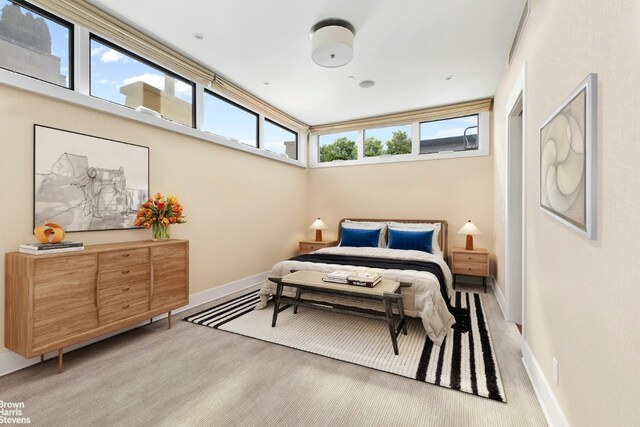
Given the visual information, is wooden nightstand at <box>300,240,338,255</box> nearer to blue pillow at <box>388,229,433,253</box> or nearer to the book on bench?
blue pillow at <box>388,229,433,253</box>

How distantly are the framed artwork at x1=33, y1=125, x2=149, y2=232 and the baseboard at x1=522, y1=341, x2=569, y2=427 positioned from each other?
12.0 ft

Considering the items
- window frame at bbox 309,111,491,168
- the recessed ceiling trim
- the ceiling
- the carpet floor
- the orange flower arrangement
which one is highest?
the ceiling

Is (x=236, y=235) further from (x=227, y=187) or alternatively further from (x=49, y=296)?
(x=49, y=296)

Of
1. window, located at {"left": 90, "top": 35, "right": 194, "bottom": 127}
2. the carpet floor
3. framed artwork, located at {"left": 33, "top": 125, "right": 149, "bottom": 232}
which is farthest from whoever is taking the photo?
window, located at {"left": 90, "top": 35, "right": 194, "bottom": 127}

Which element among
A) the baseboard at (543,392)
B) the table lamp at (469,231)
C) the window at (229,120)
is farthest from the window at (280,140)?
the baseboard at (543,392)

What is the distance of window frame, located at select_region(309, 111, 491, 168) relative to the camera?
4.61 m

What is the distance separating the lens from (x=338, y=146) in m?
5.89

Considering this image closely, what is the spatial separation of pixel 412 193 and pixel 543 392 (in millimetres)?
3683

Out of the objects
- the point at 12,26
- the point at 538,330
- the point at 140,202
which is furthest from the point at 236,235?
the point at 538,330

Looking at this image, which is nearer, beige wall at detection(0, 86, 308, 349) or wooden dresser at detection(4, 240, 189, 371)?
wooden dresser at detection(4, 240, 189, 371)

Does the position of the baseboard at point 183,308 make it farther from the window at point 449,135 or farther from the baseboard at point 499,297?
the window at point 449,135

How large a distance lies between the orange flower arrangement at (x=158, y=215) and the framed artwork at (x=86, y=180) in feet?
0.35

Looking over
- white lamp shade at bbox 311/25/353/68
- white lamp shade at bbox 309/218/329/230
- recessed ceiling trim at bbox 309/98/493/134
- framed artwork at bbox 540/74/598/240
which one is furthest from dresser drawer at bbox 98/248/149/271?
recessed ceiling trim at bbox 309/98/493/134

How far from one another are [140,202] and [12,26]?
1.64m
